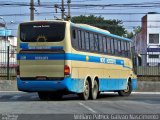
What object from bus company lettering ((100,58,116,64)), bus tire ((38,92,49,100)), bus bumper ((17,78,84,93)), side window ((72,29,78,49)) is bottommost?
bus tire ((38,92,49,100))

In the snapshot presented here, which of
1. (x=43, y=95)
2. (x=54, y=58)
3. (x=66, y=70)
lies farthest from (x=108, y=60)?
(x=54, y=58)

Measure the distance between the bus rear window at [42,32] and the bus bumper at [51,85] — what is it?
183cm

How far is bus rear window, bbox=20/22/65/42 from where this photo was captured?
2409 centimetres

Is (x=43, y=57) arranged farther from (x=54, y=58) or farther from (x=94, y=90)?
(x=94, y=90)

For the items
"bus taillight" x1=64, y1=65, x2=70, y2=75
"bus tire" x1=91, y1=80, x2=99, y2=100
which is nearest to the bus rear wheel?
"bus tire" x1=91, y1=80, x2=99, y2=100

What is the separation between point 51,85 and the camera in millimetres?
23969

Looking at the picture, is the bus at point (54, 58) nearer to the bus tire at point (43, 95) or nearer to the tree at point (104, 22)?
the bus tire at point (43, 95)

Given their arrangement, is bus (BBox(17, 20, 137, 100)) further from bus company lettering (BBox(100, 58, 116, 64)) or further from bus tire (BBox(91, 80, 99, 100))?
bus company lettering (BBox(100, 58, 116, 64))

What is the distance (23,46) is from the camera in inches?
961

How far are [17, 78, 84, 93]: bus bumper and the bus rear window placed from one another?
5.99 feet

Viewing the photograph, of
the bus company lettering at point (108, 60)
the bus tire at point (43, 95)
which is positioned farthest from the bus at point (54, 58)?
the bus company lettering at point (108, 60)

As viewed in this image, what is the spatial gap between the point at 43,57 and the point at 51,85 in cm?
127

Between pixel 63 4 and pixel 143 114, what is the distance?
42.6 meters

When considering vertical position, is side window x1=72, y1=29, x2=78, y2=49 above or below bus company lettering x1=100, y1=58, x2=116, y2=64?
above
